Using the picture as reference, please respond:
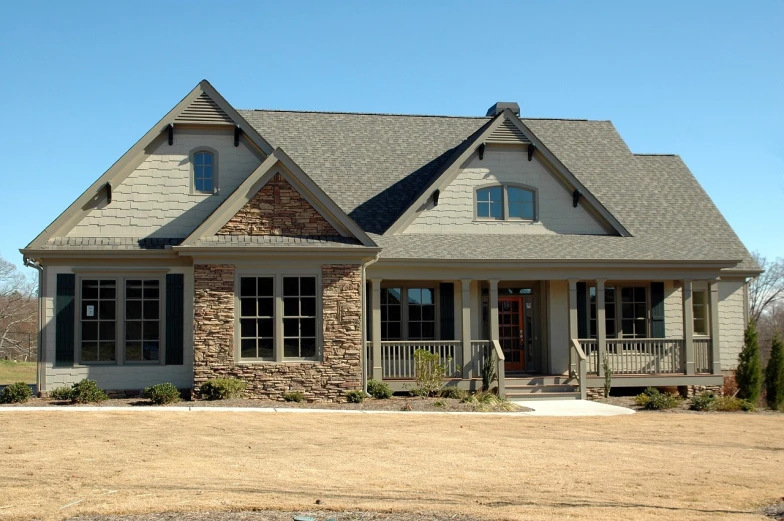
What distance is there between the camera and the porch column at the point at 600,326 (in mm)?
22000

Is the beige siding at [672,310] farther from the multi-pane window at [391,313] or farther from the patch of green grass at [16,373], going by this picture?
the patch of green grass at [16,373]

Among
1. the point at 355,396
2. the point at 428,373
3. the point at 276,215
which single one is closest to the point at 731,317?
the point at 428,373

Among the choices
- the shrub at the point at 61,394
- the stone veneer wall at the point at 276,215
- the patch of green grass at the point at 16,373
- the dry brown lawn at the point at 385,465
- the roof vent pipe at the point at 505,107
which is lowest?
the dry brown lawn at the point at 385,465

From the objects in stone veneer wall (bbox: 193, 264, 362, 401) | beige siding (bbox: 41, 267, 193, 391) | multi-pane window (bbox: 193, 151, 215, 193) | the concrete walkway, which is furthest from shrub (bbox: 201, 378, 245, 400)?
the concrete walkway

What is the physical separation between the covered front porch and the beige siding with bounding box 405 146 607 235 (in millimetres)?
1450

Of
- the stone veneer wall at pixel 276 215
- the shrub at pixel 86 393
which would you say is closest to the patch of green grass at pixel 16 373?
the shrub at pixel 86 393

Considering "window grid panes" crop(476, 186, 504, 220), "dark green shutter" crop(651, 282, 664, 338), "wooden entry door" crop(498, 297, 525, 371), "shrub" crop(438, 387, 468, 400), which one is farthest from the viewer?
"dark green shutter" crop(651, 282, 664, 338)

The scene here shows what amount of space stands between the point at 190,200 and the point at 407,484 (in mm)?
11919

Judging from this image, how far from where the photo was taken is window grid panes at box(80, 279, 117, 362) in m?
19.7

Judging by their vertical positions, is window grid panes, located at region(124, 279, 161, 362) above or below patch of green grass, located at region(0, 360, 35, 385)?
above

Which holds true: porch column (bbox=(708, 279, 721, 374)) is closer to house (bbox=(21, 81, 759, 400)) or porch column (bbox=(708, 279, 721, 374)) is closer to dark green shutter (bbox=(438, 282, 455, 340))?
house (bbox=(21, 81, 759, 400))

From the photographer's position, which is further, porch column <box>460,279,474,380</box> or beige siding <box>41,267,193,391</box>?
porch column <box>460,279,474,380</box>

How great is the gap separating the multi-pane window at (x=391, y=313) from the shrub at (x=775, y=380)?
31.8 ft

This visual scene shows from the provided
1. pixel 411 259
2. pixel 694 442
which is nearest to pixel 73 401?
pixel 411 259
